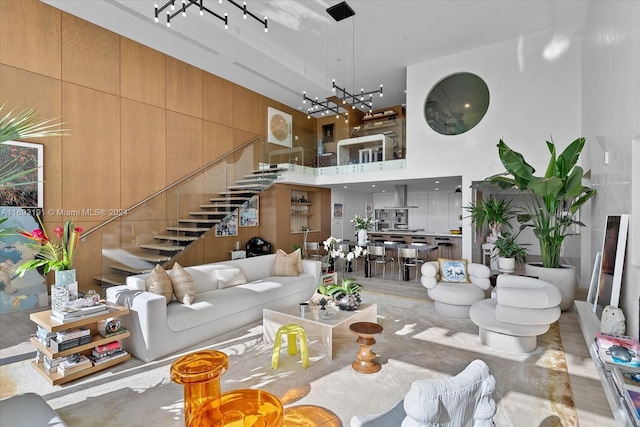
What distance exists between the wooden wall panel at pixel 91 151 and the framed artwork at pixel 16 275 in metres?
0.68

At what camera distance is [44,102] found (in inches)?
223

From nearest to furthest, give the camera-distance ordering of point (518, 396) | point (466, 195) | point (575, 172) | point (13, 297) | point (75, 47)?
1. point (518, 396)
2. point (575, 172)
3. point (13, 297)
4. point (75, 47)
5. point (466, 195)

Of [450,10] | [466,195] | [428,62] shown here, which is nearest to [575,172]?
[466,195]

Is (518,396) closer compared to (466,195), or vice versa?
(518,396)

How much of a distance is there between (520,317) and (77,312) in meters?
4.58

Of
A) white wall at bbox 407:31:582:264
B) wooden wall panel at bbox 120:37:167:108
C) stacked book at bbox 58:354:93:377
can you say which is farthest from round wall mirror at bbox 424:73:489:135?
stacked book at bbox 58:354:93:377

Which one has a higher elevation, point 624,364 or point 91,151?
point 91,151

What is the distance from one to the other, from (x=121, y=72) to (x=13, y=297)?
4.65 metres

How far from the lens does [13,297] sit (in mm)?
5195

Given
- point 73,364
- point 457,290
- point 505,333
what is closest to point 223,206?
point 73,364

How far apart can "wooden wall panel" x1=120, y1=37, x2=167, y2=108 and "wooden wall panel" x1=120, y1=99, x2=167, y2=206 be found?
8.0 inches

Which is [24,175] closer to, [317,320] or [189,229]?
[189,229]

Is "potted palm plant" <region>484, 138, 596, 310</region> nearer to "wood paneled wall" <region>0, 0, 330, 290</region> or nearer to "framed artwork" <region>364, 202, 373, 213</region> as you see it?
"wood paneled wall" <region>0, 0, 330, 290</region>

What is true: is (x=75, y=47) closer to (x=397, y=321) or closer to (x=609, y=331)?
(x=397, y=321)
